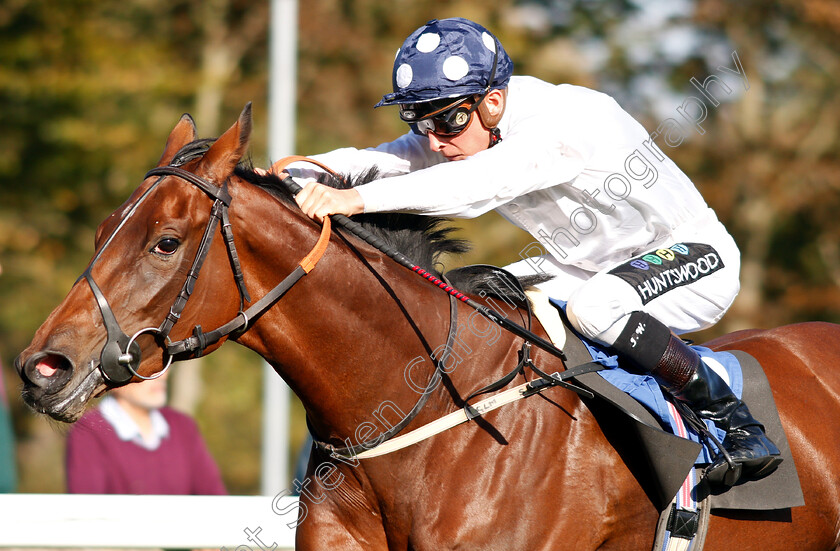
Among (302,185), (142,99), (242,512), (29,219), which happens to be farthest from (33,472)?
(302,185)

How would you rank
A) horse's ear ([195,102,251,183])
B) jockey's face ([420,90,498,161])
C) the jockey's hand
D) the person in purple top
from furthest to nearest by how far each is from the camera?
the person in purple top
jockey's face ([420,90,498,161])
the jockey's hand
horse's ear ([195,102,251,183])

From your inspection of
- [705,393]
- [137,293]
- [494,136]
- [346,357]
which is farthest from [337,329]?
[705,393]

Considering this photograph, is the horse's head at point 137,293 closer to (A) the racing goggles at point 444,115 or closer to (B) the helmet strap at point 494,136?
(A) the racing goggles at point 444,115

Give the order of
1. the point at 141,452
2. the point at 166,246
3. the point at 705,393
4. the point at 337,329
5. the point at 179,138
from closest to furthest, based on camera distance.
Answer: the point at 166,246
the point at 337,329
the point at 179,138
the point at 705,393
the point at 141,452

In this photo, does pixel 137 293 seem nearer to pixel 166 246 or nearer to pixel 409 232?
pixel 166 246

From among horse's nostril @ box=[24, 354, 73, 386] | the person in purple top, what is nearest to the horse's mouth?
horse's nostril @ box=[24, 354, 73, 386]

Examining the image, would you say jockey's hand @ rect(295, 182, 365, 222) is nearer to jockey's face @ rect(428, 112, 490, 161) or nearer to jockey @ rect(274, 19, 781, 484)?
jockey @ rect(274, 19, 781, 484)

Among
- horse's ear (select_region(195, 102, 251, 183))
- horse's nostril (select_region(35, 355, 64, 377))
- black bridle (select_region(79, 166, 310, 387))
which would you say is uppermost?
horse's ear (select_region(195, 102, 251, 183))

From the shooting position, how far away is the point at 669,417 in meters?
3.18

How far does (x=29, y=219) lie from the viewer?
582 inches

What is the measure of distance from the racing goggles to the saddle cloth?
67 centimetres

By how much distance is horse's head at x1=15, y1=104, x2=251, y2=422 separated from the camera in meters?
2.62

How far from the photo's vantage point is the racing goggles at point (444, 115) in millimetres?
3252

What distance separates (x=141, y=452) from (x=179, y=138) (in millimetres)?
2888
